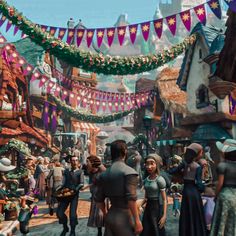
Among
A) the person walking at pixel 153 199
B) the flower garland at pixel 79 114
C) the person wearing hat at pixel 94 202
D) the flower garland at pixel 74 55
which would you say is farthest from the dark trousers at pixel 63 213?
the flower garland at pixel 79 114

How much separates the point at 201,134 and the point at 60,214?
1198 cm

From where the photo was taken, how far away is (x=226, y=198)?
15.4ft

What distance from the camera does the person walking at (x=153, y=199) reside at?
213 inches

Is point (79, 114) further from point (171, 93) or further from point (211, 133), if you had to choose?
point (211, 133)

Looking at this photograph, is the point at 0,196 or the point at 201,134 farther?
the point at 201,134

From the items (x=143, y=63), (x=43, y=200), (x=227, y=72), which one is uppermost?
(x=143, y=63)

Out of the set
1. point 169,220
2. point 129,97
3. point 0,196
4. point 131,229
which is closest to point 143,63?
point 169,220

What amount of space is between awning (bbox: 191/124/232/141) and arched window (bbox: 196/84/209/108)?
8.45 ft

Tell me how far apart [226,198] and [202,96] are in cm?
1623

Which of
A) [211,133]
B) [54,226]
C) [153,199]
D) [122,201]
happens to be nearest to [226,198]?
[153,199]

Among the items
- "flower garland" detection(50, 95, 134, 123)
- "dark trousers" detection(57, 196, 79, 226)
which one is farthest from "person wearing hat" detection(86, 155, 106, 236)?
"flower garland" detection(50, 95, 134, 123)

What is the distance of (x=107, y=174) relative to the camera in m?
3.74

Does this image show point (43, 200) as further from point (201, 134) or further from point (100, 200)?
point (100, 200)

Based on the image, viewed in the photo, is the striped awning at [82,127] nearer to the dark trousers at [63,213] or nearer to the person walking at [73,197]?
the person walking at [73,197]
